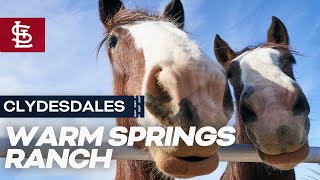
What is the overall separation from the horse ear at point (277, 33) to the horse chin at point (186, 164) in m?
2.02

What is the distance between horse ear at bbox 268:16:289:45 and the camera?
3.91 metres

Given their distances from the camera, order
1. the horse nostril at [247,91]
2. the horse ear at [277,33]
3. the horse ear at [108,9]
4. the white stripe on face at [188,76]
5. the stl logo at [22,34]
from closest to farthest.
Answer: the white stripe on face at [188,76] < the horse nostril at [247,91] < the horse ear at [108,9] < the horse ear at [277,33] < the stl logo at [22,34]

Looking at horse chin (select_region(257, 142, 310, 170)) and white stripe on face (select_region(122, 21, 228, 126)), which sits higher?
white stripe on face (select_region(122, 21, 228, 126))

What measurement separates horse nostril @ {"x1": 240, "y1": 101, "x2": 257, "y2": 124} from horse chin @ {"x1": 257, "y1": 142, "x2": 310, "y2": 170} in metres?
0.21

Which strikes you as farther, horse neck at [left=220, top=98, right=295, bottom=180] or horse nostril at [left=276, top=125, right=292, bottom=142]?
horse neck at [left=220, top=98, right=295, bottom=180]

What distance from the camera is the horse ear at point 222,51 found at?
407cm

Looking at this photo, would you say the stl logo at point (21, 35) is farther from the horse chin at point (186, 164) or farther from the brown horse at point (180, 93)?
the horse chin at point (186, 164)

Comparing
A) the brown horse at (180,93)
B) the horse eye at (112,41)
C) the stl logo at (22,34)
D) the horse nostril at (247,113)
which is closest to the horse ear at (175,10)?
the horse eye at (112,41)

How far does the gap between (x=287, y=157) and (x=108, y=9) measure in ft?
4.91

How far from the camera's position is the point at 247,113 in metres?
3.04

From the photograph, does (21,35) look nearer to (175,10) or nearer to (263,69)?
(175,10)

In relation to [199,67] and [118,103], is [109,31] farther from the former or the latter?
[199,67]

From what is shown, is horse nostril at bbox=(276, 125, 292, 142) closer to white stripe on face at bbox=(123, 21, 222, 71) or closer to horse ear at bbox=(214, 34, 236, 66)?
white stripe on face at bbox=(123, 21, 222, 71)

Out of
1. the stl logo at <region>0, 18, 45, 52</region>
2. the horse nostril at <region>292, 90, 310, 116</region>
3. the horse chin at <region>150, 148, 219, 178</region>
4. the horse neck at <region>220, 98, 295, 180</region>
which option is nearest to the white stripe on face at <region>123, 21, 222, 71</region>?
the horse chin at <region>150, 148, 219, 178</region>
